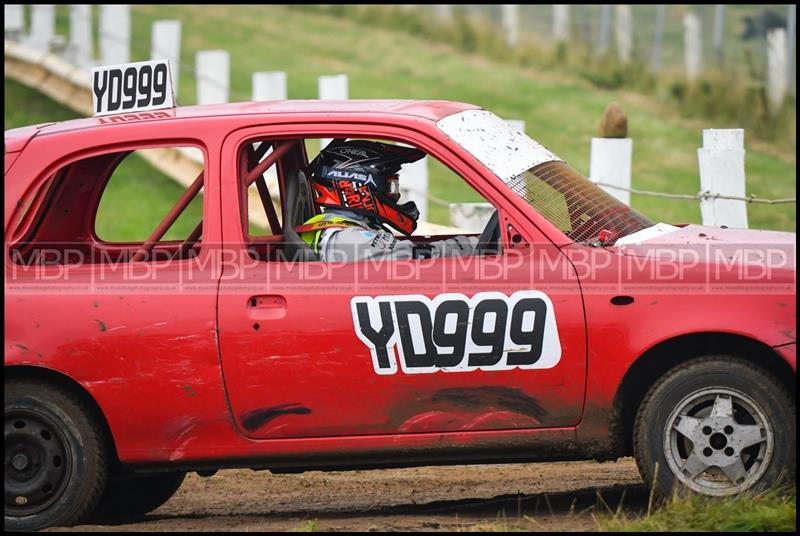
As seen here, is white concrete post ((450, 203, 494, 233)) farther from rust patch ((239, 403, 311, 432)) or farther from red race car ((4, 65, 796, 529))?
rust patch ((239, 403, 311, 432))

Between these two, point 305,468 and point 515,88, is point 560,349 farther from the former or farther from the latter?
point 515,88

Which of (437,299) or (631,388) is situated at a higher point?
(437,299)

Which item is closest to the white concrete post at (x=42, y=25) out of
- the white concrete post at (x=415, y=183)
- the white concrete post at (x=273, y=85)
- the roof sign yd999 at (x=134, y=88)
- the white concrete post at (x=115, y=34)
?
the white concrete post at (x=115, y=34)

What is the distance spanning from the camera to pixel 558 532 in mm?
5582

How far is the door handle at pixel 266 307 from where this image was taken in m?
5.96

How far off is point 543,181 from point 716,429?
1.29m

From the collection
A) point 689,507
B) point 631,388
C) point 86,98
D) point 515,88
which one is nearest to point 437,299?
point 631,388

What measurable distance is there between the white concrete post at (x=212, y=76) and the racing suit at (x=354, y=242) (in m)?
10.6

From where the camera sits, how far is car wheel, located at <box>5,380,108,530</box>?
616 centimetres

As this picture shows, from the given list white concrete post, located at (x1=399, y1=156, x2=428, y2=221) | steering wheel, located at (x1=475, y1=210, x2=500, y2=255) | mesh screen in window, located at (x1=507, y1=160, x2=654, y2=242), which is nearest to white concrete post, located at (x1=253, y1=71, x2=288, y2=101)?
white concrete post, located at (x1=399, y1=156, x2=428, y2=221)

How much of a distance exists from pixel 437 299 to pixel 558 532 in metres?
1.02

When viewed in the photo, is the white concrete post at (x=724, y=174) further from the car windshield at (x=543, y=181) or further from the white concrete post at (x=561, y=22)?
the white concrete post at (x=561, y=22)

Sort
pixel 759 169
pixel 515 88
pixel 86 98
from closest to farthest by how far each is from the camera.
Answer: pixel 759 169 < pixel 86 98 < pixel 515 88

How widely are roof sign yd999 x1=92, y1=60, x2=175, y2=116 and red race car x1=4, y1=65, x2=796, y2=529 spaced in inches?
11.8
